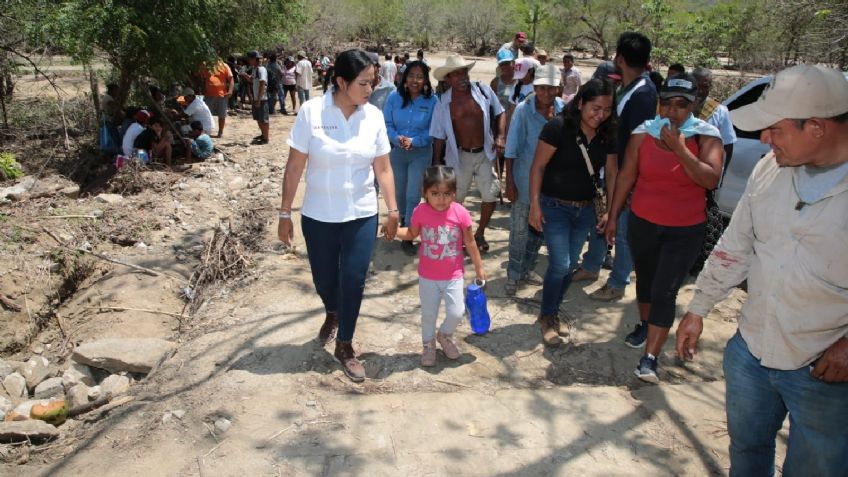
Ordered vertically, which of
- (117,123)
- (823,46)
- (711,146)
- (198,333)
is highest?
(823,46)

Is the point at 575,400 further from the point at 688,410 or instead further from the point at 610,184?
the point at 610,184

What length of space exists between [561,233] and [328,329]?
1.69m

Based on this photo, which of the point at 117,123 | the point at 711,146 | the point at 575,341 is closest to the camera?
the point at 711,146

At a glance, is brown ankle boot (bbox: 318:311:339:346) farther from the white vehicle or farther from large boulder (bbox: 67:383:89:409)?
the white vehicle

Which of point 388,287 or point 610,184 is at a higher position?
point 610,184

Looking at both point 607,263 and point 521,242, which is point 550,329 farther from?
point 607,263

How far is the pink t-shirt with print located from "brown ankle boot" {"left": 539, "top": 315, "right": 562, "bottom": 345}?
0.93 metres

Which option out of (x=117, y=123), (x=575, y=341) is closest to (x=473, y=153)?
(x=575, y=341)

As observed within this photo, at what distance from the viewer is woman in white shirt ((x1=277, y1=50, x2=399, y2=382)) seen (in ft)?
11.3

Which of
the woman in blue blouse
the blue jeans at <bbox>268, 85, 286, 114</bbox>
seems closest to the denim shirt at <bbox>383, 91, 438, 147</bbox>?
the woman in blue blouse

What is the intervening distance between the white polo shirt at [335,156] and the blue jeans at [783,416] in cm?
207

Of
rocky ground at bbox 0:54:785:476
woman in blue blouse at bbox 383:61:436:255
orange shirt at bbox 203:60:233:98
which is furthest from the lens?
orange shirt at bbox 203:60:233:98

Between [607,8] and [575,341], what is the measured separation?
111 feet

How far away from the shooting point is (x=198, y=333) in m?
4.60
